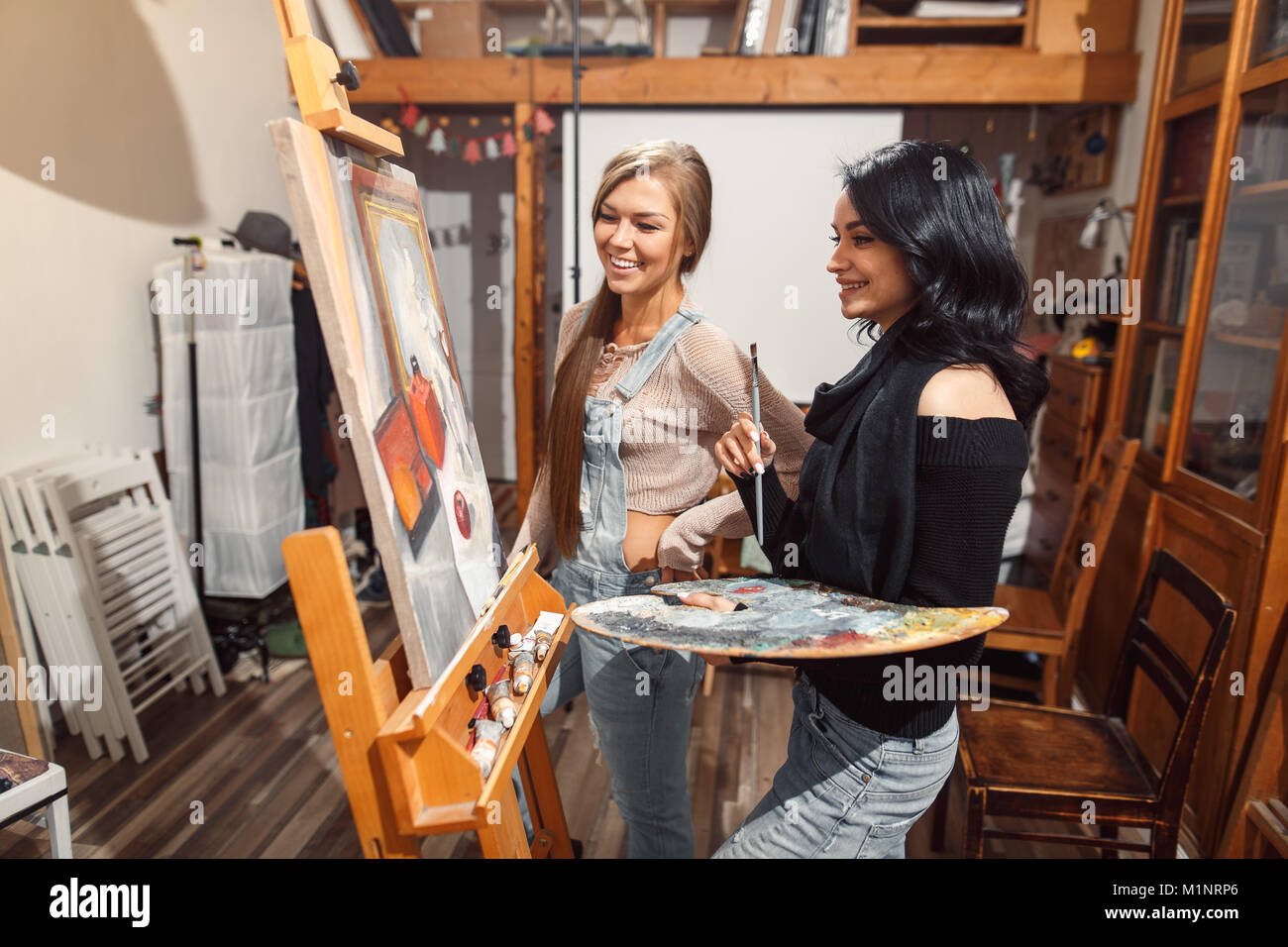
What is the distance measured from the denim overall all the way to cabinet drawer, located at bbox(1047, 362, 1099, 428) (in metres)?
1.99

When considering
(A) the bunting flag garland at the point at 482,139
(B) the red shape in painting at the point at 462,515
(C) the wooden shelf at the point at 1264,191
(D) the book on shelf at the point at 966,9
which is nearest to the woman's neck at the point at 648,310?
(B) the red shape in painting at the point at 462,515

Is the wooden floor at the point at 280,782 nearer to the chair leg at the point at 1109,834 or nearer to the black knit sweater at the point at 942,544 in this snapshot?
the chair leg at the point at 1109,834

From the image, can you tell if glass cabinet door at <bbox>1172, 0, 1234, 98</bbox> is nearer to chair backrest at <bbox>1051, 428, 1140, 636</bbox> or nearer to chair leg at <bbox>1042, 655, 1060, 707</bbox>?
chair backrest at <bbox>1051, 428, 1140, 636</bbox>

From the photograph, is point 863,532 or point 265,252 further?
point 265,252

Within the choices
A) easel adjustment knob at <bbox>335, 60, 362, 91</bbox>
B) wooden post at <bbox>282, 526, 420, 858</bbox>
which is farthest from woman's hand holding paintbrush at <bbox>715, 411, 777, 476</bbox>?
easel adjustment knob at <bbox>335, 60, 362, 91</bbox>

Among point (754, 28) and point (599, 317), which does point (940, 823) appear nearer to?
point (599, 317)

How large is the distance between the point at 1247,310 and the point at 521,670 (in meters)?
1.99

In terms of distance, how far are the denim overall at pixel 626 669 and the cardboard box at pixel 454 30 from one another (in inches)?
102

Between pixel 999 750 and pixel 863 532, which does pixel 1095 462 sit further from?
pixel 863 532

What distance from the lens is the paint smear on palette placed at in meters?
0.86

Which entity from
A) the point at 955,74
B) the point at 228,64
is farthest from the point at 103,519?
the point at 955,74
